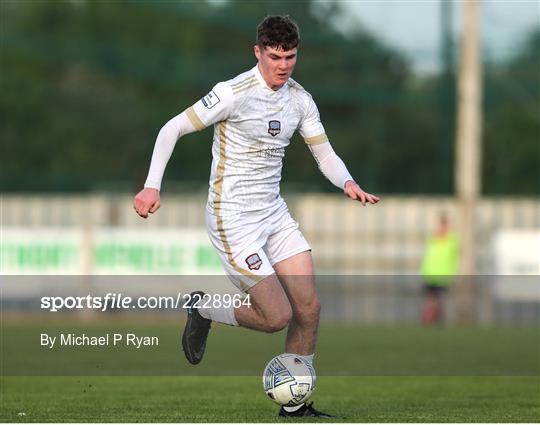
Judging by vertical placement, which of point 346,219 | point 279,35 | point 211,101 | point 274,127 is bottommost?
point 346,219

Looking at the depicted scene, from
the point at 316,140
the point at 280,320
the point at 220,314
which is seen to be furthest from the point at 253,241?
the point at 316,140

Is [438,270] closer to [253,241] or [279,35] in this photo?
[253,241]

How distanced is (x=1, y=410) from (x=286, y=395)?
2137 mm

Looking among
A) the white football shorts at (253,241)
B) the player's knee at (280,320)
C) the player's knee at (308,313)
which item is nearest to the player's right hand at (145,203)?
the white football shorts at (253,241)

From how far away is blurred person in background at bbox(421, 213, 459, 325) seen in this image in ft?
79.4

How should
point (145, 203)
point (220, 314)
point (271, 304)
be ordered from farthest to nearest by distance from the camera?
point (220, 314), point (271, 304), point (145, 203)

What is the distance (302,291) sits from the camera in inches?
377

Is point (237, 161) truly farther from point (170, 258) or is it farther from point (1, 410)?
point (170, 258)

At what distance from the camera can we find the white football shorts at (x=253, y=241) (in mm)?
9422

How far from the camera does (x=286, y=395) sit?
9.52m

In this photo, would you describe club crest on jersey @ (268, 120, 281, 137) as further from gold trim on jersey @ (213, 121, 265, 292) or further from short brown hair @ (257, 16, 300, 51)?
short brown hair @ (257, 16, 300, 51)

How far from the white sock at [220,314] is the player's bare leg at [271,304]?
0.30 m

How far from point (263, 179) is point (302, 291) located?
0.77 m

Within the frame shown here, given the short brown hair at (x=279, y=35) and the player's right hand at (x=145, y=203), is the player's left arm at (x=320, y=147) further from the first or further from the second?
the player's right hand at (x=145, y=203)
